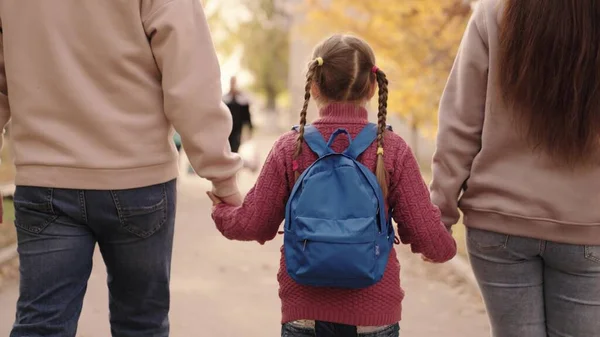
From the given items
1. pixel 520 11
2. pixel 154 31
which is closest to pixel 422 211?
pixel 520 11

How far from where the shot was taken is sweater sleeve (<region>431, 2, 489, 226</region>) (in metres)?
3.04

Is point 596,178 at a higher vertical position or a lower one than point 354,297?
higher

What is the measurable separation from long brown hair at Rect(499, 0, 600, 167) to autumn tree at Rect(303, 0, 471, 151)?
6.94 m

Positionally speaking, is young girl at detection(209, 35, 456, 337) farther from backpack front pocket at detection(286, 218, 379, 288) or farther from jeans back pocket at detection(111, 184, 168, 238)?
jeans back pocket at detection(111, 184, 168, 238)

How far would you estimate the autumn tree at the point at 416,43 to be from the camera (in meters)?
9.94

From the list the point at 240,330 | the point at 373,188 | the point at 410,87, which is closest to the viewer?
the point at 373,188

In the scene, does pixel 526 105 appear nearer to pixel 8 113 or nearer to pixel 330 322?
pixel 330 322

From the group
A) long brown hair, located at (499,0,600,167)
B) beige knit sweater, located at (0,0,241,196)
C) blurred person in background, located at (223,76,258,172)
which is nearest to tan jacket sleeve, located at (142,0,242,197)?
beige knit sweater, located at (0,0,241,196)

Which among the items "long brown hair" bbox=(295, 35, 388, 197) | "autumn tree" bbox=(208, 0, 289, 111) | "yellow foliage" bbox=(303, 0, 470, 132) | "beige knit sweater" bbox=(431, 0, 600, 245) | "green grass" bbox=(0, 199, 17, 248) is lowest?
"autumn tree" bbox=(208, 0, 289, 111)

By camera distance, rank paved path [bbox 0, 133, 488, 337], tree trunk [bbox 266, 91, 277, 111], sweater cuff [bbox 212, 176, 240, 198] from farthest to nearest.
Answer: tree trunk [bbox 266, 91, 277, 111], paved path [bbox 0, 133, 488, 337], sweater cuff [bbox 212, 176, 240, 198]

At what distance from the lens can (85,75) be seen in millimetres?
2922

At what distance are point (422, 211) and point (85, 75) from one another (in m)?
1.21

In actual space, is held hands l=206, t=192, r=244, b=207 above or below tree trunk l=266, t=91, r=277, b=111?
above

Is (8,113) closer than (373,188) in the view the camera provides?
No
